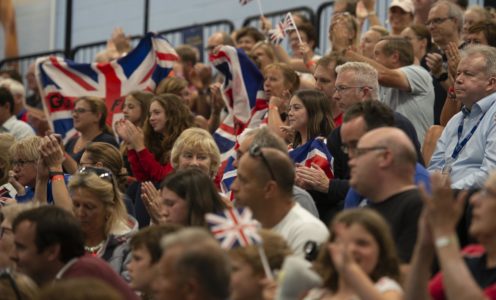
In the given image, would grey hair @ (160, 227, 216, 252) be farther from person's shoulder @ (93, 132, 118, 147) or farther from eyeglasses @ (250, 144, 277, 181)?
person's shoulder @ (93, 132, 118, 147)

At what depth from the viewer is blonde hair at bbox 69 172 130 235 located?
270 inches

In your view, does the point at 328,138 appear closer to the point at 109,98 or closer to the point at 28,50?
the point at 109,98

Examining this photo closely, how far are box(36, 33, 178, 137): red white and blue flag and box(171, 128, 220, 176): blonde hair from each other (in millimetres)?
3626

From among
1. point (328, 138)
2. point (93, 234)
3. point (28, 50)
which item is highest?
point (328, 138)

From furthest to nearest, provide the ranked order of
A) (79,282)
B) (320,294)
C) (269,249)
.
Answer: (269,249) → (320,294) → (79,282)

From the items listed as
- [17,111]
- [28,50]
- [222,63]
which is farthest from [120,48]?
[28,50]

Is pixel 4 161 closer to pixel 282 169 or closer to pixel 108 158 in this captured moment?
pixel 108 158

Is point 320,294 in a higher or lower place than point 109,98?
higher

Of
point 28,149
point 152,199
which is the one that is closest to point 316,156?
point 152,199

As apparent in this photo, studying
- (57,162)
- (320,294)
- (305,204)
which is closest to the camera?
(320,294)

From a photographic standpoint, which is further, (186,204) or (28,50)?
(28,50)

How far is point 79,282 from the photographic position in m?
4.38

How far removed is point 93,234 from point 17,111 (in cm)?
548

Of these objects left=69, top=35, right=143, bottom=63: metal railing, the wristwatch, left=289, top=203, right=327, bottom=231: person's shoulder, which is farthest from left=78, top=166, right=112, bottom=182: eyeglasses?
left=69, top=35, right=143, bottom=63: metal railing
